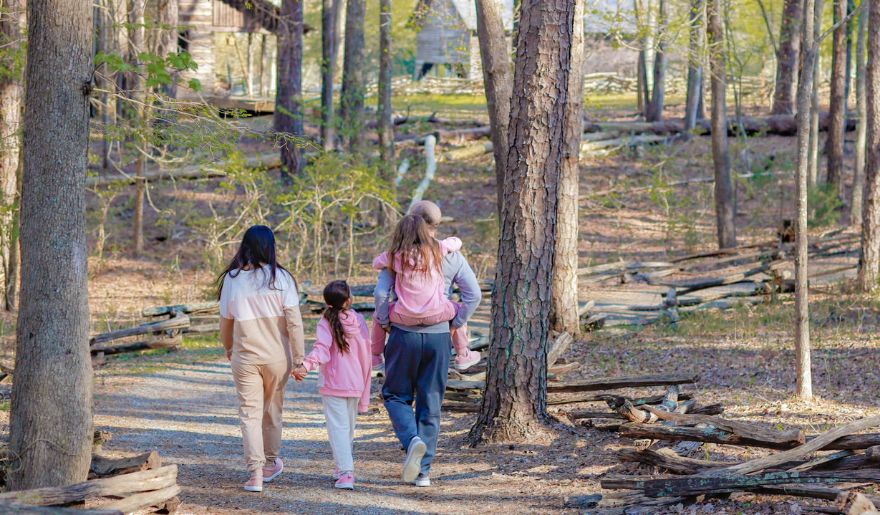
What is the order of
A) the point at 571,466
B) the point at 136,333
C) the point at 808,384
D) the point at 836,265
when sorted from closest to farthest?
the point at 571,466 → the point at 808,384 → the point at 136,333 → the point at 836,265

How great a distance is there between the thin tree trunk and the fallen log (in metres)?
7.08

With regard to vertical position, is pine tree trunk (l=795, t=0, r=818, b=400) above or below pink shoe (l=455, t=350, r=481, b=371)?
above

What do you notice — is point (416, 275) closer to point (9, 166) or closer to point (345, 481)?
point (345, 481)

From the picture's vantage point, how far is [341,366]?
21.3 feet

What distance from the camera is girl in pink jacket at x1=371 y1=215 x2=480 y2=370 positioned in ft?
21.1

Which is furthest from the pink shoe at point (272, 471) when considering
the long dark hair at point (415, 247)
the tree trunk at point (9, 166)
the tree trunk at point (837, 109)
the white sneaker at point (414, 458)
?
the tree trunk at point (837, 109)

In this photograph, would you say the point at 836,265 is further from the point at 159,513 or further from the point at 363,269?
the point at 159,513

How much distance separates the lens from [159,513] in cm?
573

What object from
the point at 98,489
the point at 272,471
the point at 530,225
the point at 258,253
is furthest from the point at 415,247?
the point at 98,489

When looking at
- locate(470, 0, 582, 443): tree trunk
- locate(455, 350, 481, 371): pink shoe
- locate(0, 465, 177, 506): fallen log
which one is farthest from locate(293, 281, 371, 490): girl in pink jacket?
locate(470, 0, 582, 443): tree trunk

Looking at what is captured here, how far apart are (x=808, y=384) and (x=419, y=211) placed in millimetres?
4541

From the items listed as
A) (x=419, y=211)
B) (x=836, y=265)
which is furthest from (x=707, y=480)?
(x=836, y=265)

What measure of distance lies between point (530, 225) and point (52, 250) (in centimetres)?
357

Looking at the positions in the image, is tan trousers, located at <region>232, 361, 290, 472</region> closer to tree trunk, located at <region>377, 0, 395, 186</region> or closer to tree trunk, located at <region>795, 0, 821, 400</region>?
tree trunk, located at <region>795, 0, 821, 400</region>
